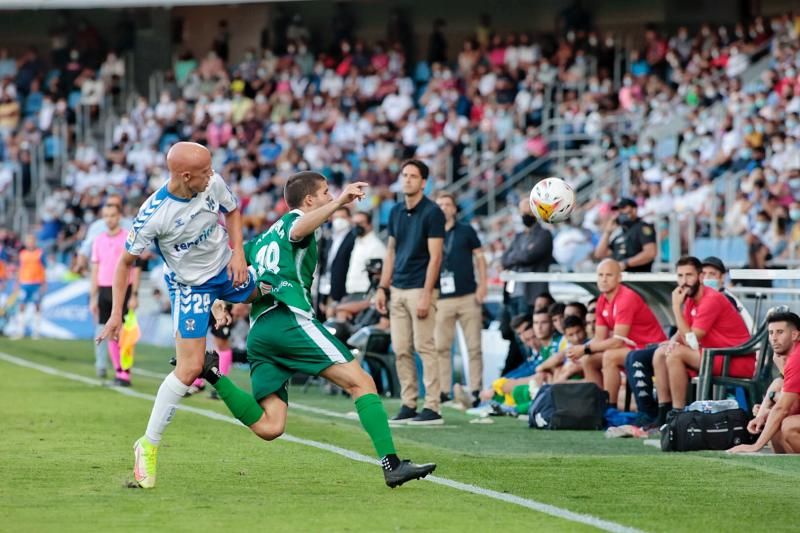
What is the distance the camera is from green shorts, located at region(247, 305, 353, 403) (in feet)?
28.6

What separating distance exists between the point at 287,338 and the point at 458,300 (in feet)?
22.2

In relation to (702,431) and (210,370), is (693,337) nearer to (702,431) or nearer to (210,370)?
(702,431)

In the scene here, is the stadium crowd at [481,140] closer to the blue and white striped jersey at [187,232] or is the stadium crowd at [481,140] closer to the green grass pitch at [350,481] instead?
the green grass pitch at [350,481]

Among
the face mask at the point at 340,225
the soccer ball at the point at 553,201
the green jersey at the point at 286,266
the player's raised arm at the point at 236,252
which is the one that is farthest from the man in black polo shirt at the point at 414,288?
→ the face mask at the point at 340,225

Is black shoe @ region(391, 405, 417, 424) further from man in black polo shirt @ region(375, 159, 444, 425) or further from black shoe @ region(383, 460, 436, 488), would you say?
black shoe @ region(383, 460, 436, 488)

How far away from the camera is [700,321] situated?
1238 centimetres

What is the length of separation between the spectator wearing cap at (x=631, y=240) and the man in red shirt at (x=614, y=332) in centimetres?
203

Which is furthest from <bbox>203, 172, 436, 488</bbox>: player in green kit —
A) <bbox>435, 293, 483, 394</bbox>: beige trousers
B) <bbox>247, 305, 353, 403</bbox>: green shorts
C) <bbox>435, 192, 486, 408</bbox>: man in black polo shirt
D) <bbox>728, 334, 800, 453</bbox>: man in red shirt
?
<bbox>435, 192, 486, 408</bbox>: man in black polo shirt

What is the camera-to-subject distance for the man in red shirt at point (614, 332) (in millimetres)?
13586

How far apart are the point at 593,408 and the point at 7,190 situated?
28.4 m

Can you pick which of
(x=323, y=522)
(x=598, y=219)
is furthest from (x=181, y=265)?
(x=598, y=219)

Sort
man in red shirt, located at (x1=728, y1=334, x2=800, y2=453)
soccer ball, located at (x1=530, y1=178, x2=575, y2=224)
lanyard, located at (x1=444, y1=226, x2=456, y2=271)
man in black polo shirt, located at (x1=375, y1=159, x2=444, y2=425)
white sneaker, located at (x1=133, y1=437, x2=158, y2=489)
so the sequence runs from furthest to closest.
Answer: lanyard, located at (x1=444, y1=226, x2=456, y2=271) < soccer ball, located at (x1=530, y1=178, x2=575, y2=224) < man in black polo shirt, located at (x1=375, y1=159, x2=444, y2=425) < man in red shirt, located at (x1=728, y1=334, x2=800, y2=453) < white sneaker, located at (x1=133, y1=437, x2=158, y2=489)

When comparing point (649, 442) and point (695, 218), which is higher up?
point (695, 218)

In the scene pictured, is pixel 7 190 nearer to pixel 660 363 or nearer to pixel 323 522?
pixel 660 363
